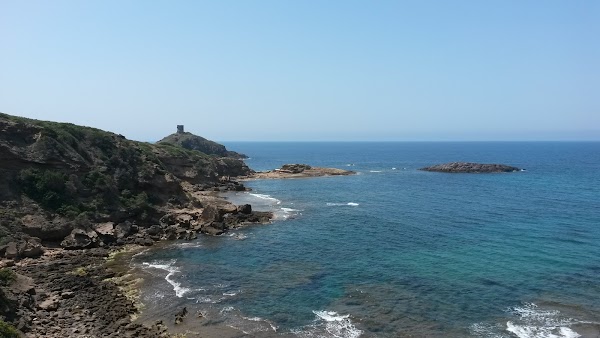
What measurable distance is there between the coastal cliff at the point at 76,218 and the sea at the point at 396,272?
453cm

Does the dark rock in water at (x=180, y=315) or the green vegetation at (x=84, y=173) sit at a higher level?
the green vegetation at (x=84, y=173)

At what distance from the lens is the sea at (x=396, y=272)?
109 ft

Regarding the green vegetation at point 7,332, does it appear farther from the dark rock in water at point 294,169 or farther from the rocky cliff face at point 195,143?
the rocky cliff face at point 195,143

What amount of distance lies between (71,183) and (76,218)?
7.75 meters

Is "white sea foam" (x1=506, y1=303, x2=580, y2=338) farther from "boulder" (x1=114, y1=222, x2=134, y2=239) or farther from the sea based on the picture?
"boulder" (x1=114, y1=222, x2=134, y2=239)

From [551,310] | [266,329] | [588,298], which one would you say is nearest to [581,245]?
[588,298]

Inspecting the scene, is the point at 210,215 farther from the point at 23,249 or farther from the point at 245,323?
the point at 245,323

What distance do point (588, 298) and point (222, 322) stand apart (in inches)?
1183

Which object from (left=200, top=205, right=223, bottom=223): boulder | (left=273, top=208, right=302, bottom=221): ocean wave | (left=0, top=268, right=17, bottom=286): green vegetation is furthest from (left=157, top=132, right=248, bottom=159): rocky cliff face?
(left=0, top=268, right=17, bottom=286): green vegetation

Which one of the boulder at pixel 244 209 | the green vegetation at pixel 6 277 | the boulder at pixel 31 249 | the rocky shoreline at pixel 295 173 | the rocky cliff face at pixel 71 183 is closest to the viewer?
the green vegetation at pixel 6 277

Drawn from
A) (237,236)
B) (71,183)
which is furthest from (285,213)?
(71,183)

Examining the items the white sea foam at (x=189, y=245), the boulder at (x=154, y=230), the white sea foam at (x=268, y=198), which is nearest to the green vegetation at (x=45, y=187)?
the boulder at (x=154, y=230)

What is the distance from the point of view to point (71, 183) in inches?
2418

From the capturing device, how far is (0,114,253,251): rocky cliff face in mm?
53281
